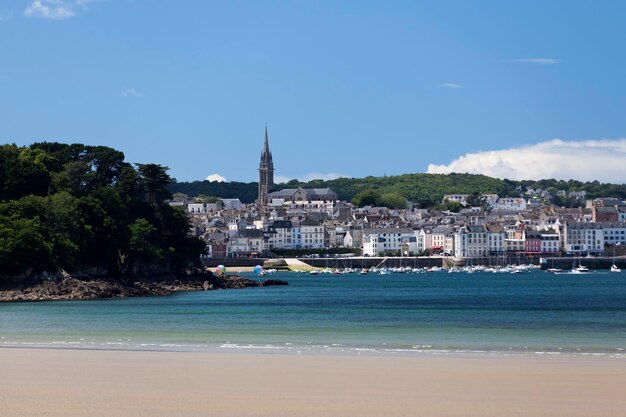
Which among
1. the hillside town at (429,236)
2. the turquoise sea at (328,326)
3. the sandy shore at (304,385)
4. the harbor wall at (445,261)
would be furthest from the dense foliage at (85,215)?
the hillside town at (429,236)

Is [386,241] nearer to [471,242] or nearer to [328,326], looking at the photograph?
[471,242]

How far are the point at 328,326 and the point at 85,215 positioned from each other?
1459 inches

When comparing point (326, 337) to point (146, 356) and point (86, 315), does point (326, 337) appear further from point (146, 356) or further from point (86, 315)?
point (86, 315)

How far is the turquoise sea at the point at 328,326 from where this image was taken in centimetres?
2600

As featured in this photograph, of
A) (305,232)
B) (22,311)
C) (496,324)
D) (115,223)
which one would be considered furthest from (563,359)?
(305,232)

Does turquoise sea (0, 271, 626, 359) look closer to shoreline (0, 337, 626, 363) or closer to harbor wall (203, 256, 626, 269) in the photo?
shoreline (0, 337, 626, 363)

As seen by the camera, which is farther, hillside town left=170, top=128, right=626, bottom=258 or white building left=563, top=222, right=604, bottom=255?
white building left=563, top=222, right=604, bottom=255

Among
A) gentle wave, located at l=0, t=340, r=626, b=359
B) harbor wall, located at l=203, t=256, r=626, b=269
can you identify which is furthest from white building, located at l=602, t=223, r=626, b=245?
gentle wave, located at l=0, t=340, r=626, b=359

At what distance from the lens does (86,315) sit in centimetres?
4175

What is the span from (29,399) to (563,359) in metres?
11.5

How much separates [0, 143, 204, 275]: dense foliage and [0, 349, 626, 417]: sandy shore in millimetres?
37853

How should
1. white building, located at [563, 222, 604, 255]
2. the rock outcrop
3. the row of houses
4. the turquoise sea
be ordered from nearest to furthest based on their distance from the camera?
1. the turquoise sea
2. the rock outcrop
3. the row of houses
4. white building, located at [563, 222, 604, 255]

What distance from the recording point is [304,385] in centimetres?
1759

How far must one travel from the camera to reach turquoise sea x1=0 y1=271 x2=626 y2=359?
26.0 m
